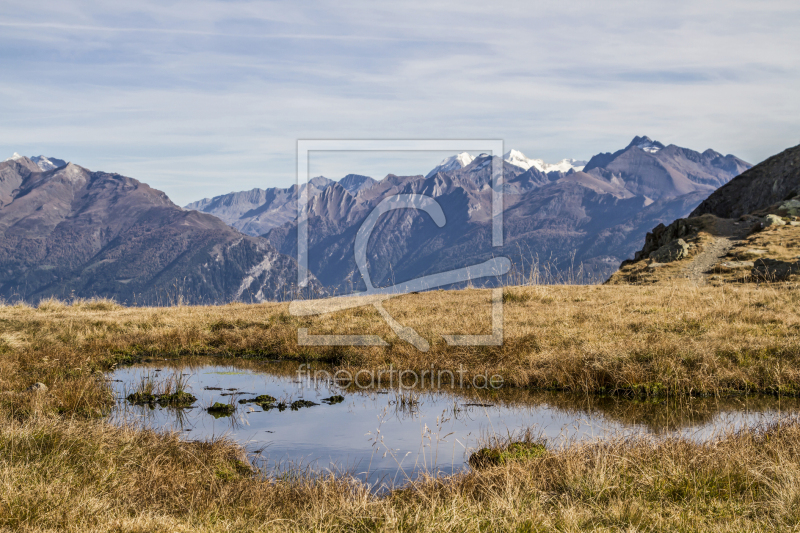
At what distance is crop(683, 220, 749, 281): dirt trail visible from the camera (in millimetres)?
33853

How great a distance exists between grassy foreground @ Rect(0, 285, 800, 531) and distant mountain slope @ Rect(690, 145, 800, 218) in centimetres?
3646

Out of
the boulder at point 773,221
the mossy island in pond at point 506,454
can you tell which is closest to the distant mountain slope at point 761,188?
the boulder at point 773,221

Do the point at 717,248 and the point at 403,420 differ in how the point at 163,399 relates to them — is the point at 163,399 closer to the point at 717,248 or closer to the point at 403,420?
the point at 403,420

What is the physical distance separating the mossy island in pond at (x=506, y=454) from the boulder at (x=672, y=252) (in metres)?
30.1

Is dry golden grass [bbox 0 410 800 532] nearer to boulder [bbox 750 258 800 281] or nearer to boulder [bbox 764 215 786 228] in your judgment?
boulder [bbox 750 258 800 281]

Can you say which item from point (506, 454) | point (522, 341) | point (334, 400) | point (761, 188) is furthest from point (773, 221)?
point (506, 454)

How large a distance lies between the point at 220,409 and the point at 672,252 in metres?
31.2

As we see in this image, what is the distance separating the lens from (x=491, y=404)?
15070 mm

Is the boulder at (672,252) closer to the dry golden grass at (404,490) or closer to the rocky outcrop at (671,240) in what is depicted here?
the rocky outcrop at (671,240)

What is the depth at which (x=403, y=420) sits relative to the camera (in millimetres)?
13953

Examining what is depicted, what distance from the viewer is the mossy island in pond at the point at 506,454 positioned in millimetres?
10180

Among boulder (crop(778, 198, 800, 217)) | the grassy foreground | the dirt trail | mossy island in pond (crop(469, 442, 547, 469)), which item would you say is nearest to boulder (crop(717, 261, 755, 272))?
the dirt trail

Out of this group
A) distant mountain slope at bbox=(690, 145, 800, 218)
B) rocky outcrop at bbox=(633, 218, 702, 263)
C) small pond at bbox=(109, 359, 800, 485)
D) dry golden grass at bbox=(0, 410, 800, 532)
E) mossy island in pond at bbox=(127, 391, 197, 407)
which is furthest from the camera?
distant mountain slope at bbox=(690, 145, 800, 218)

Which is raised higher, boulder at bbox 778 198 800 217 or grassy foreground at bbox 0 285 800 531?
boulder at bbox 778 198 800 217
